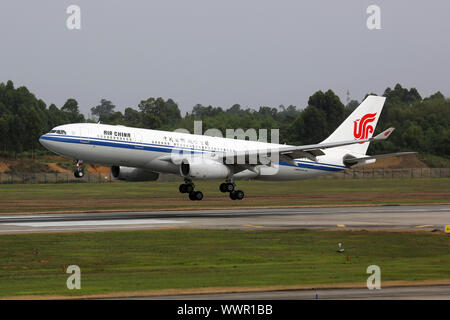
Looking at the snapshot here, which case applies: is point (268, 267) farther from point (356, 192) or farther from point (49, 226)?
point (356, 192)

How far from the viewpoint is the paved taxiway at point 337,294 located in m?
20.8

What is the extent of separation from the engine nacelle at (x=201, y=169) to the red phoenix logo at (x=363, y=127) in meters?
16.5

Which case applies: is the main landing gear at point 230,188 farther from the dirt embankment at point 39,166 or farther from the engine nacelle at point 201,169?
the dirt embankment at point 39,166

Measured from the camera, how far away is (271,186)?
86250 mm

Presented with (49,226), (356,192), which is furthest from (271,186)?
(49,226)

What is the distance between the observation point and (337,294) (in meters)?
21.6

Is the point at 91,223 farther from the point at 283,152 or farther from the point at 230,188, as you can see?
the point at 283,152

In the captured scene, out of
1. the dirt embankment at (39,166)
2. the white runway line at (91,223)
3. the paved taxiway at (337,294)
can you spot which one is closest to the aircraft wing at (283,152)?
the white runway line at (91,223)

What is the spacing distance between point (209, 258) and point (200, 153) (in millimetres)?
23515

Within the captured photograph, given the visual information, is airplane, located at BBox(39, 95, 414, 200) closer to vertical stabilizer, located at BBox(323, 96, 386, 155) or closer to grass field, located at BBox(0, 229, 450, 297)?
vertical stabilizer, located at BBox(323, 96, 386, 155)

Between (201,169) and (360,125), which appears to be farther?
(360,125)

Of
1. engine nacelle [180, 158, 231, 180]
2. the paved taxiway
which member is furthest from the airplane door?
the paved taxiway

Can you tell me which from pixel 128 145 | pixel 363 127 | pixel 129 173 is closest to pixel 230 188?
pixel 129 173
